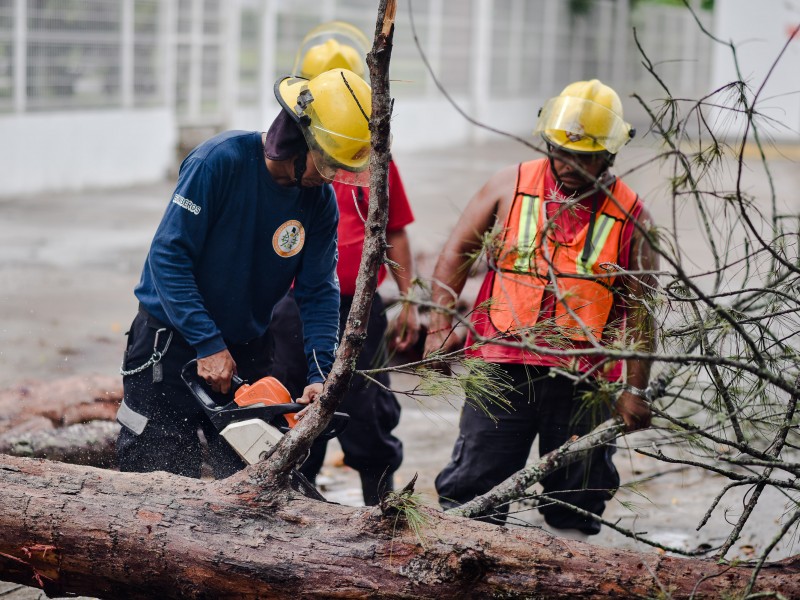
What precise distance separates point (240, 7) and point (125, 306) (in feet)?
24.6

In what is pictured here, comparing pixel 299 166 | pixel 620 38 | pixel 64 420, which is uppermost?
pixel 620 38

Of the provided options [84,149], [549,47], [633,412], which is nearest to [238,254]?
[633,412]

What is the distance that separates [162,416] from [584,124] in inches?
65.8

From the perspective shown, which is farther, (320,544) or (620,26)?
(620,26)

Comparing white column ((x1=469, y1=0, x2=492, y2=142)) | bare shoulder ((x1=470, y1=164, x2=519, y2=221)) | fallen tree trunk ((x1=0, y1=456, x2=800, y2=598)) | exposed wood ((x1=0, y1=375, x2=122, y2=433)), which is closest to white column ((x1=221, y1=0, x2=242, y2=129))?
white column ((x1=469, y1=0, x2=492, y2=142))

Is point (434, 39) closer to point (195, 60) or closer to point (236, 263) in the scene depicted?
point (195, 60)

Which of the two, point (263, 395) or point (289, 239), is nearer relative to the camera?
point (263, 395)

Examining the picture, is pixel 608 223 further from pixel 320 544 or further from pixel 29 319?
pixel 29 319

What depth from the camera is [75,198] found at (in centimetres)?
1119

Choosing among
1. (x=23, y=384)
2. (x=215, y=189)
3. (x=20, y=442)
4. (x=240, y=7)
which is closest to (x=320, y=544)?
(x=215, y=189)

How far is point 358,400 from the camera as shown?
3.78 meters

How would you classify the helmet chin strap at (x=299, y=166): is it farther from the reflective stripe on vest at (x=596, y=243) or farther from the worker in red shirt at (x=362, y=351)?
the reflective stripe on vest at (x=596, y=243)

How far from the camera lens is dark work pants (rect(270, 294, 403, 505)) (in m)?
3.74

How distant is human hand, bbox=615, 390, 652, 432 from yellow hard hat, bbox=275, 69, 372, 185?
1.15 m
